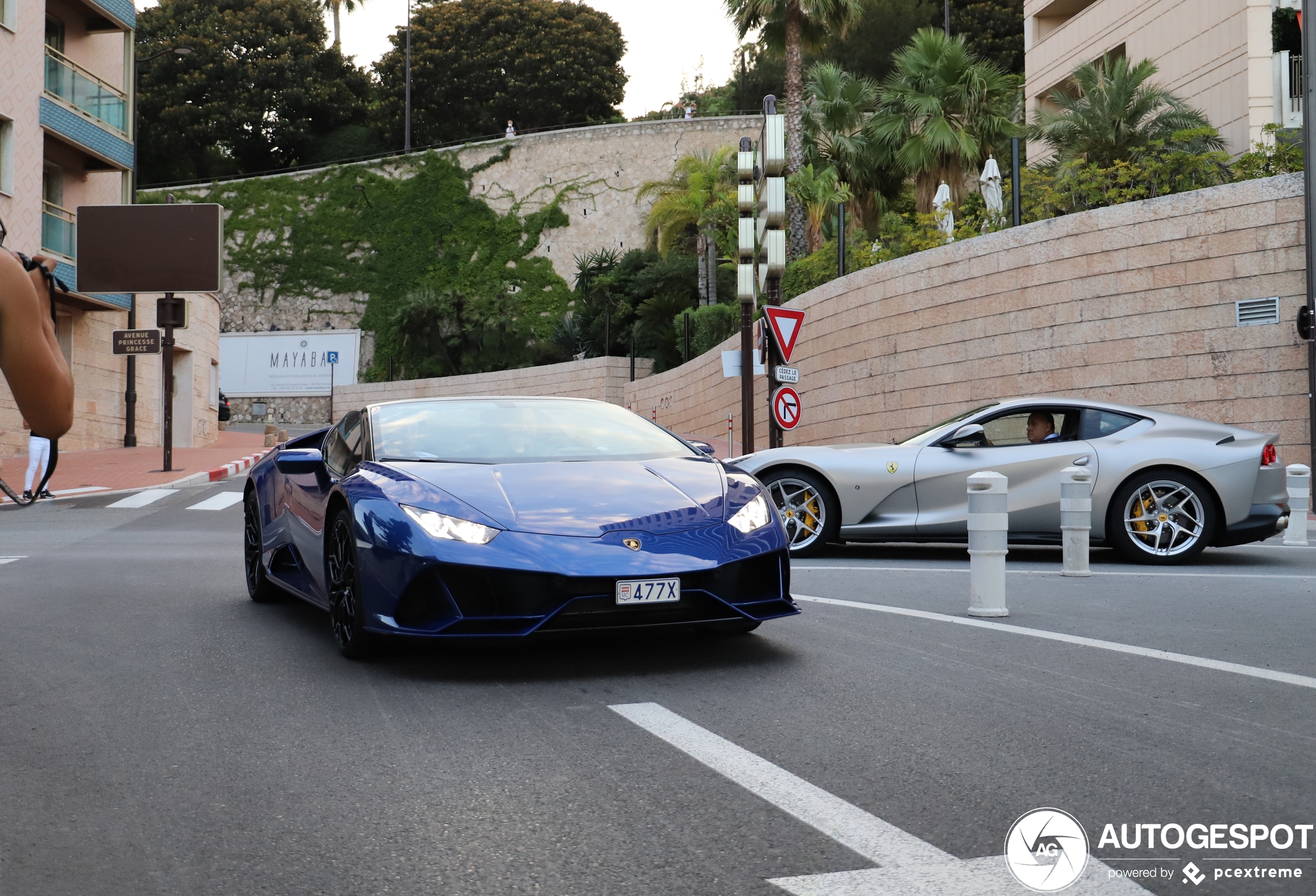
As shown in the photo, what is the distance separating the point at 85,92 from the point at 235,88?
1605 inches

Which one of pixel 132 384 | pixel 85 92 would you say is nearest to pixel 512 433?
pixel 85 92

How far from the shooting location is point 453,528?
5457 mm

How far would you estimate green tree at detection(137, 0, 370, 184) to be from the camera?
67688 mm

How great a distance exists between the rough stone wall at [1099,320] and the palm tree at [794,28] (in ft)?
32.7

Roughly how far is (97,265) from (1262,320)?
16.7 meters

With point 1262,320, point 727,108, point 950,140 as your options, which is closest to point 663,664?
point 1262,320

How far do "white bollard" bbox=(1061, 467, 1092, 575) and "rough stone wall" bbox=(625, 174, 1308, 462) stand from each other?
878 cm

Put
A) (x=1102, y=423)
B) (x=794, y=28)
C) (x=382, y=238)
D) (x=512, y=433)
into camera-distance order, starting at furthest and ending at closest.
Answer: (x=382, y=238)
(x=794, y=28)
(x=1102, y=423)
(x=512, y=433)

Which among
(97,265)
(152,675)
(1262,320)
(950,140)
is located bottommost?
(152,675)

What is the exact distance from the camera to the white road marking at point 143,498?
18.1 metres

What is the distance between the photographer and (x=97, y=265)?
218 cm

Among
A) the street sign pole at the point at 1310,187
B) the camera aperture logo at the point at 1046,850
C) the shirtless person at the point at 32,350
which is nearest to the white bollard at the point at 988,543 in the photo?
the camera aperture logo at the point at 1046,850

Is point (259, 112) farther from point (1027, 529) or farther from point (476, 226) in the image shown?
point (1027, 529)

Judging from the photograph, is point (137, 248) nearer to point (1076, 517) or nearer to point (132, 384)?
point (1076, 517)
